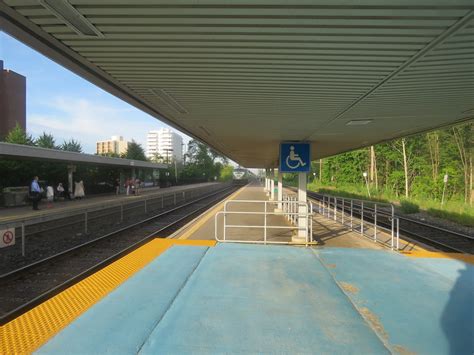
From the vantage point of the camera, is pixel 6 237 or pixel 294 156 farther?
pixel 294 156

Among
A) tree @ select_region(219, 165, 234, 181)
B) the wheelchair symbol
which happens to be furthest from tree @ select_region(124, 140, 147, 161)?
the wheelchair symbol

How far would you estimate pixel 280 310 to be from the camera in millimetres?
3441

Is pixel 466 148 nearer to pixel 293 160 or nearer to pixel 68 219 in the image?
pixel 293 160

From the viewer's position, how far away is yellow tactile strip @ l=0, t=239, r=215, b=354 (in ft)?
8.87

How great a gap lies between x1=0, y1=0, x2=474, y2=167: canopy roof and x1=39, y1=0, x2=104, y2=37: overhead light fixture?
0.04 ft

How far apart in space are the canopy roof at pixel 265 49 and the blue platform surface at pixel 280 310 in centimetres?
273

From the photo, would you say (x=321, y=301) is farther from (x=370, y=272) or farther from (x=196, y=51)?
(x=196, y=51)

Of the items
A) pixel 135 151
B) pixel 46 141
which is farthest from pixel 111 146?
pixel 46 141

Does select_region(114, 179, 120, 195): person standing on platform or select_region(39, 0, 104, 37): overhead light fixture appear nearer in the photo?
select_region(39, 0, 104, 37): overhead light fixture

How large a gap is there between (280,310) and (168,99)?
3685 mm

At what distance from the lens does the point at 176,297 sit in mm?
3760

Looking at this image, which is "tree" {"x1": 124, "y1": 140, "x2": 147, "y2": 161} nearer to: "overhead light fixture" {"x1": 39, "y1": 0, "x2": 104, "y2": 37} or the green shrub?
the green shrub

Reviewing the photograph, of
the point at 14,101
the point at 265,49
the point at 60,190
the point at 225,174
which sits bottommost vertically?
the point at 60,190

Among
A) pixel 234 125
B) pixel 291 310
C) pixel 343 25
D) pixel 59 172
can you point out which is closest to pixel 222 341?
pixel 291 310
